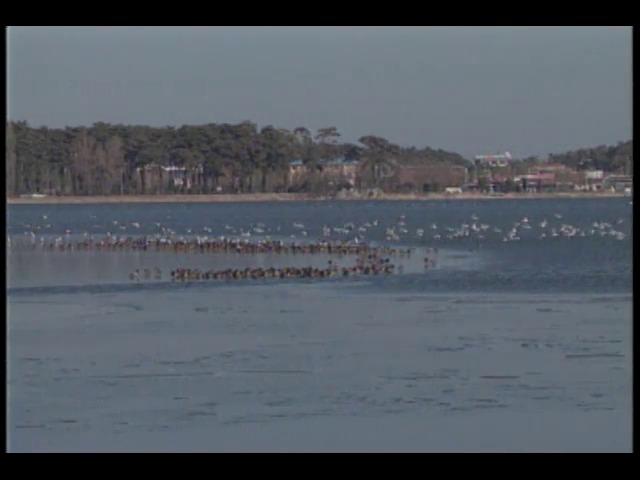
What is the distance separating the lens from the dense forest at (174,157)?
6750cm

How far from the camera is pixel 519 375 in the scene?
12195mm

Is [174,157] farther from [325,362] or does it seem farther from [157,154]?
[325,362]

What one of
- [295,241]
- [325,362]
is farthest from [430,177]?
[325,362]

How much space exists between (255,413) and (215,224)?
142 ft

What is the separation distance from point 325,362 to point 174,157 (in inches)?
2295

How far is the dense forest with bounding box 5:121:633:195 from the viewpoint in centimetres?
6750

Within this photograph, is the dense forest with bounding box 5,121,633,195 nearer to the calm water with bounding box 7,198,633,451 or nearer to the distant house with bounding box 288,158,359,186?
the distant house with bounding box 288,158,359,186

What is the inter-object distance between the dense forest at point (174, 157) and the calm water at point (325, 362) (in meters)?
42.2

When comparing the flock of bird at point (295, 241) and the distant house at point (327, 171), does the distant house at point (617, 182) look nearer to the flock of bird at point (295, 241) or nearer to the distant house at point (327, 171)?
the distant house at point (327, 171)

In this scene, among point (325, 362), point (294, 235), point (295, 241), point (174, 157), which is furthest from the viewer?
point (174, 157)

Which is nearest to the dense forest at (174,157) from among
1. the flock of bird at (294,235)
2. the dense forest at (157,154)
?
the dense forest at (157,154)

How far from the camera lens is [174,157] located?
70.6 meters
